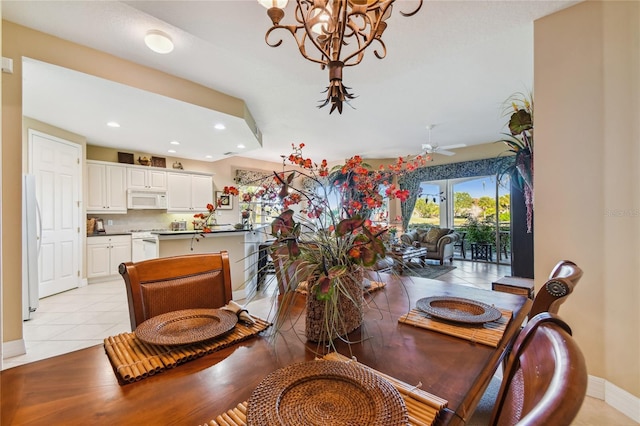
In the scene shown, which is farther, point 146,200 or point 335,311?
point 146,200

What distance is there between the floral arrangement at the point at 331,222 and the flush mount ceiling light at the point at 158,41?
6.93ft

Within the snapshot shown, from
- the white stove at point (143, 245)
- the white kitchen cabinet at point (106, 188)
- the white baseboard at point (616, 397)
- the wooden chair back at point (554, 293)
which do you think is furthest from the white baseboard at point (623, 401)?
the white kitchen cabinet at point (106, 188)

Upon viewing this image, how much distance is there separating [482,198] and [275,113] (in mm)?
5708

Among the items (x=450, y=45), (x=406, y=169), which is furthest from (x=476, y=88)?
(x=406, y=169)

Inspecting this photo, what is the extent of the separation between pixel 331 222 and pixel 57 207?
5.09 m

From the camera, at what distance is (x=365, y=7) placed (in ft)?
4.19

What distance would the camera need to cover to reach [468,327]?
3.25 feet

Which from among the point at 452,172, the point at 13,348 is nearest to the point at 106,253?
the point at 13,348

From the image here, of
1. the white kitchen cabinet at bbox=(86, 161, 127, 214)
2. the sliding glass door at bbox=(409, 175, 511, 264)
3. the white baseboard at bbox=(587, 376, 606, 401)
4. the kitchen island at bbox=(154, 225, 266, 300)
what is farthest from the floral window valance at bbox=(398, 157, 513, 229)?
the white kitchen cabinet at bbox=(86, 161, 127, 214)

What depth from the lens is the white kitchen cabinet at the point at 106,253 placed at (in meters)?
4.76

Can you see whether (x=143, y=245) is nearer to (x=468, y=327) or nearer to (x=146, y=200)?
(x=146, y=200)

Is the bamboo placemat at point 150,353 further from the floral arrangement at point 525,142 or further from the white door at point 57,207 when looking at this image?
the white door at point 57,207

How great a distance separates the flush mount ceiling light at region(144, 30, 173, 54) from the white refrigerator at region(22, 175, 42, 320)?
88.2 inches

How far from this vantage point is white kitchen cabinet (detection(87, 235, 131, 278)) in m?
4.76
